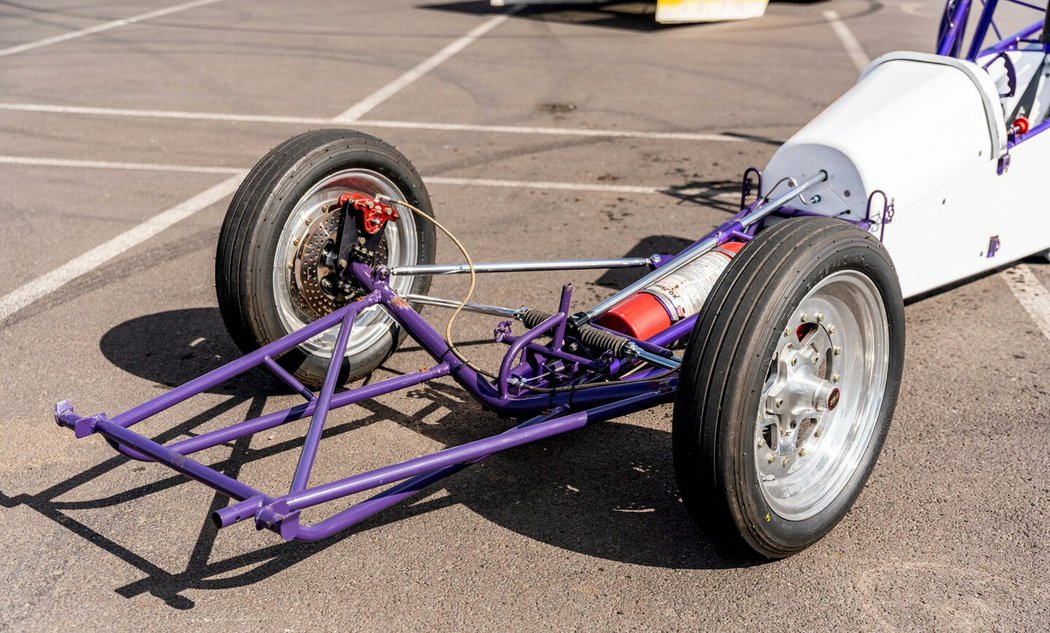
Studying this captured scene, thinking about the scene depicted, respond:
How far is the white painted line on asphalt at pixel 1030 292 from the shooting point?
5094 mm

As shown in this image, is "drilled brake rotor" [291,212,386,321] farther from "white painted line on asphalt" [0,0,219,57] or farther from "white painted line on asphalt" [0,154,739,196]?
"white painted line on asphalt" [0,0,219,57]

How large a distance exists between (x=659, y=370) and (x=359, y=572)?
4.23ft

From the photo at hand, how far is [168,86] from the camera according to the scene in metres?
9.52

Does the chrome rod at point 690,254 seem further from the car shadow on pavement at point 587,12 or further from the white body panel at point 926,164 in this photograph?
the car shadow on pavement at point 587,12

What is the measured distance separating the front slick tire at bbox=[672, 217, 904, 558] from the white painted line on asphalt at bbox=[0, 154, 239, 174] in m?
4.83

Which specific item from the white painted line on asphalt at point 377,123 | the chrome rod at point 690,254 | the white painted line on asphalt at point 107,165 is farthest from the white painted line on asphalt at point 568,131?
the chrome rod at point 690,254

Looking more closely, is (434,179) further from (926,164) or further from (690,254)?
(926,164)

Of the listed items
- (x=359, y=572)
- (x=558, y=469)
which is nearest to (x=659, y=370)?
(x=558, y=469)

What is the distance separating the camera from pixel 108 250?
5.88m

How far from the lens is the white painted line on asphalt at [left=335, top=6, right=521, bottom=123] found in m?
8.80

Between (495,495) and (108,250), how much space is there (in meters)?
3.23

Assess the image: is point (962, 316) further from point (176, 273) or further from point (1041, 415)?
point (176, 273)

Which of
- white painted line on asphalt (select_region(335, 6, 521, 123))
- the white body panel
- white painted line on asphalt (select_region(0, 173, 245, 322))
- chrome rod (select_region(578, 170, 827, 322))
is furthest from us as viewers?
white painted line on asphalt (select_region(335, 6, 521, 123))

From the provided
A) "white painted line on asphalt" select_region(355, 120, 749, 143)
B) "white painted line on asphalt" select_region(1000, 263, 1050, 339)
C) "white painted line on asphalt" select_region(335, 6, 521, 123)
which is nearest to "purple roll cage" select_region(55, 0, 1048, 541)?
"white painted line on asphalt" select_region(1000, 263, 1050, 339)
